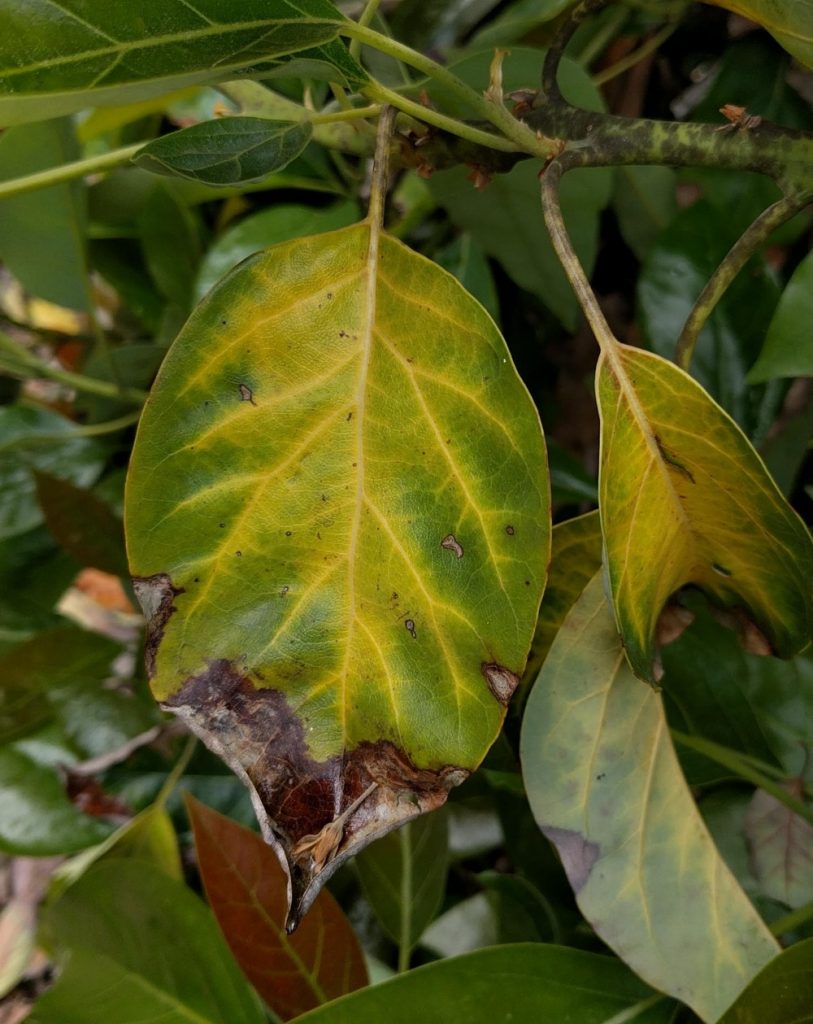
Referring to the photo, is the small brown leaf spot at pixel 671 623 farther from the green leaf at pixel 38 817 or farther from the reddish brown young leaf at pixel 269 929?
the green leaf at pixel 38 817

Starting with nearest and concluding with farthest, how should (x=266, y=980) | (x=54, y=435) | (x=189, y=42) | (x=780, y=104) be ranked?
1. (x=189, y=42)
2. (x=266, y=980)
3. (x=780, y=104)
4. (x=54, y=435)

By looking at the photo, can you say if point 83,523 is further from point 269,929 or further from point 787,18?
point 787,18

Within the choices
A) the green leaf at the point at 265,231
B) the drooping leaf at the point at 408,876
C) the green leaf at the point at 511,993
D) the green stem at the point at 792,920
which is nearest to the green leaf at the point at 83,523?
the green leaf at the point at 265,231

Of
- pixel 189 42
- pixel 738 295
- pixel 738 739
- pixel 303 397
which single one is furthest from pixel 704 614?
pixel 189 42

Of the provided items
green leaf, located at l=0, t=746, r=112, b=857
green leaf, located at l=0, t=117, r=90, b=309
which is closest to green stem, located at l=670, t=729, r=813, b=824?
green leaf, located at l=0, t=746, r=112, b=857

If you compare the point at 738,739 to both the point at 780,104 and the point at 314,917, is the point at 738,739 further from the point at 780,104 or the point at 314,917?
the point at 780,104
